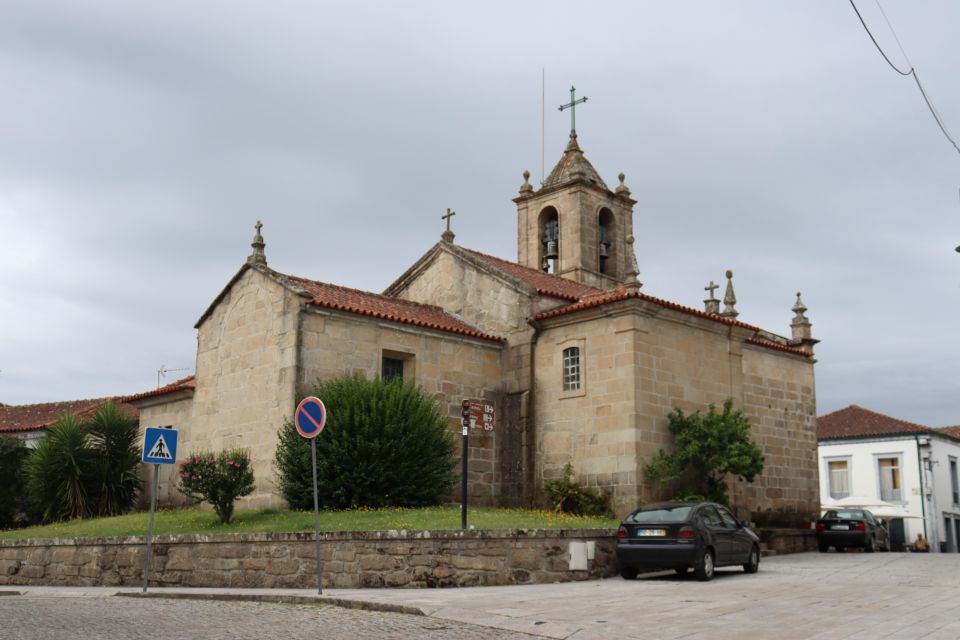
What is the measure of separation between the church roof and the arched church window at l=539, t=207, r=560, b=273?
44.9 inches

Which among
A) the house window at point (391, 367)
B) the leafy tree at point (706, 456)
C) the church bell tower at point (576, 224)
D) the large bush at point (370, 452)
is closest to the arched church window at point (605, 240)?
the church bell tower at point (576, 224)

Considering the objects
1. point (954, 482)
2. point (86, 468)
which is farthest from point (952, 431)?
point (86, 468)

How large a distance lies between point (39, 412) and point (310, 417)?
33.1 m

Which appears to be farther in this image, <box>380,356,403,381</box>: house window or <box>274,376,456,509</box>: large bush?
<box>380,356,403,381</box>: house window

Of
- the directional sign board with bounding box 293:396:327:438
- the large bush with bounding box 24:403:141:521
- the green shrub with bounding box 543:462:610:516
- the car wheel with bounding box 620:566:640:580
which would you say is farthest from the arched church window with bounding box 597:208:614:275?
the directional sign board with bounding box 293:396:327:438

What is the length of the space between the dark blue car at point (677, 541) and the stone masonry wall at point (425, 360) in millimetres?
7975

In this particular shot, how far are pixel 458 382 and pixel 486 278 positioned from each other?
11.5ft

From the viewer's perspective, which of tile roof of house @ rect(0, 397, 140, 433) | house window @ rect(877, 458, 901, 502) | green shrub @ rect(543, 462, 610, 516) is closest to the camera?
green shrub @ rect(543, 462, 610, 516)

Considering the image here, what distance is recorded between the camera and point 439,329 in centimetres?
2411

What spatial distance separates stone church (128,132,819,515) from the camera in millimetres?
21953

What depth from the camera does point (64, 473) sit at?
2588 cm

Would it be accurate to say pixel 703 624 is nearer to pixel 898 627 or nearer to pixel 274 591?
pixel 898 627

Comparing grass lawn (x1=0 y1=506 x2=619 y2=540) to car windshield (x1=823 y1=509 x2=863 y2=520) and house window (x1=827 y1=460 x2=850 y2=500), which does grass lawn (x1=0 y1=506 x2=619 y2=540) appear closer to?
car windshield (x1=823 y1=509 x2=863 y2=520)

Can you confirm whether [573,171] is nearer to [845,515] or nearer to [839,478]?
[845,515]
